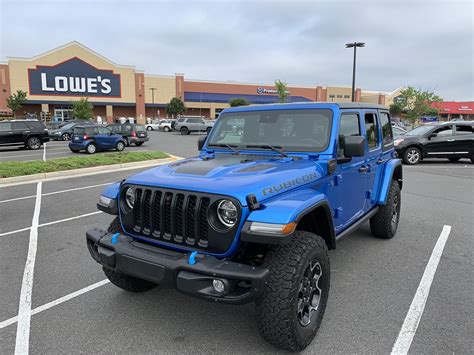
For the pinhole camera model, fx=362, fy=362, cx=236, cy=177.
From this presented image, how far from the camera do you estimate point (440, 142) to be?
14.2 m

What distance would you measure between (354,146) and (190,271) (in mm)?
1992

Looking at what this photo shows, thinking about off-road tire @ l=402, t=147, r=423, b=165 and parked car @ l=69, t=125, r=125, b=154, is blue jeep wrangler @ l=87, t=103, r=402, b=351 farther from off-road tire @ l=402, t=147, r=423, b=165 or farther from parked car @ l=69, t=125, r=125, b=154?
parked car @ l=69, t=125, r=125, b=154

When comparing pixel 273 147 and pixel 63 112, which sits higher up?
pixel 63 112

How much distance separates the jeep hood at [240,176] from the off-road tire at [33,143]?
2015cm

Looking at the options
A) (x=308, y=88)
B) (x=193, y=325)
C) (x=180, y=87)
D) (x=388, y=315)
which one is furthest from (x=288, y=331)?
(x=308, y=88)

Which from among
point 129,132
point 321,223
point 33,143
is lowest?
point 33,143

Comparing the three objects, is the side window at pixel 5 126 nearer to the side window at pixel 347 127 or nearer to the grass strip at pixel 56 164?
the grass strip at pixel 56 164

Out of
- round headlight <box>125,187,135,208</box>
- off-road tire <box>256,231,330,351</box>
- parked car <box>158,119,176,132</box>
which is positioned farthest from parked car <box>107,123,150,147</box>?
parked car <box>158,119,176,132</box>

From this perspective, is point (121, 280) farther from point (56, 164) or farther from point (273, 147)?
point (56, 164)

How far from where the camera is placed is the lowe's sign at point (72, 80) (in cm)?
5316

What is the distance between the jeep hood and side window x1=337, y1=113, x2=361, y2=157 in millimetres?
408

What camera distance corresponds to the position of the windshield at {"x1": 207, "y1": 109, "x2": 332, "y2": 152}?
3738mm

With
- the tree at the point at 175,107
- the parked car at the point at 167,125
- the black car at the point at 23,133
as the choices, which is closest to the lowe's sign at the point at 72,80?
the tree at the point at 175,107

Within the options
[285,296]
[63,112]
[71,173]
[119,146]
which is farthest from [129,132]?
[63,112]
